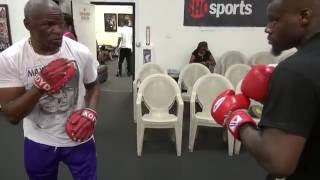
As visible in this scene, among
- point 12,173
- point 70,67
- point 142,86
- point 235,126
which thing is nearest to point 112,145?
point 142,86

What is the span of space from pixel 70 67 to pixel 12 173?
1945 mm

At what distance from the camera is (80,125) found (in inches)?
64.8

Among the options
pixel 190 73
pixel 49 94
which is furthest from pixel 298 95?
pixel 190 73

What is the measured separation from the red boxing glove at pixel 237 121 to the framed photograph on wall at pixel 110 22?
11313 mm

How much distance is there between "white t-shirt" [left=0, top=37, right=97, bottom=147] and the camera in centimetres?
157

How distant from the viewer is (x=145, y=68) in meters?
4.71

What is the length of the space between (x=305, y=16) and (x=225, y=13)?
489 cm

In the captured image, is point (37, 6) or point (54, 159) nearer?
point (37, 6)

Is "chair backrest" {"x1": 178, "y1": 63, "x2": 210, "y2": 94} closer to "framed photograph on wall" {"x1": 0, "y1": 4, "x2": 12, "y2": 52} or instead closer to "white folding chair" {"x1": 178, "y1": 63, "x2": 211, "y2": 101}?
"white folding chair" {"x1": 178, "y1": 63, "x2": 211, "y2": 101}

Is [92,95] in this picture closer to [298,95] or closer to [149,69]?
[298,95]

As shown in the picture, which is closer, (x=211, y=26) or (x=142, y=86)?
(x=142, y=86)

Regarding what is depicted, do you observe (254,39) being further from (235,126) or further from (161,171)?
(235,126)

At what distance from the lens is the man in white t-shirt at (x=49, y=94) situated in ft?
4.99

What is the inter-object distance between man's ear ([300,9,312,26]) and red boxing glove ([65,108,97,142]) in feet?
3.66
